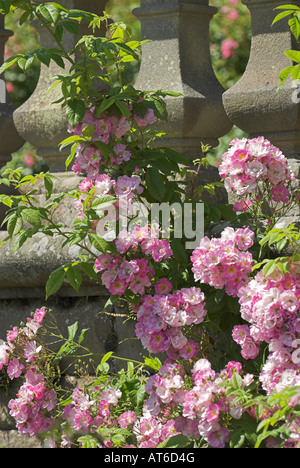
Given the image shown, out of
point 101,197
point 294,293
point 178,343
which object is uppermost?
point 101,197

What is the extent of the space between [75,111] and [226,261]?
0.72 meters

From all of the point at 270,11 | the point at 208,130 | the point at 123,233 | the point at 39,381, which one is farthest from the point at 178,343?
the point at 270,11

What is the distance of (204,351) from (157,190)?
0.54 meters

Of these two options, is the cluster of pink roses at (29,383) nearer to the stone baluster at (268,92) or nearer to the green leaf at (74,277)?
the green leaf at (74,277)

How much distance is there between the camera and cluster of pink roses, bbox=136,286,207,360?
2.80 metres

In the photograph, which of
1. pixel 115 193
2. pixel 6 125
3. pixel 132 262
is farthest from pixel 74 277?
pixel 6 125

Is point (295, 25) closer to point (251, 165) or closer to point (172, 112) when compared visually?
point (251, 165)

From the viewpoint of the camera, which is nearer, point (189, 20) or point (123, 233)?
point (123, 233)

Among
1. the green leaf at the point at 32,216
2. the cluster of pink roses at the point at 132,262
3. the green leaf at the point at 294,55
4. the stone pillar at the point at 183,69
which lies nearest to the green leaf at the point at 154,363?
the cluster of pink roses at the point at 132,262

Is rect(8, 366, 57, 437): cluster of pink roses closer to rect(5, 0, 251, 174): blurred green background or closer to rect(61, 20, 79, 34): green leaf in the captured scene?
rect(61, 20, 79, 34): green leaf

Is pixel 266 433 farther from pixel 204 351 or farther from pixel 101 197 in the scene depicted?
pixel 101 197

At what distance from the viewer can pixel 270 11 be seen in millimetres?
3213

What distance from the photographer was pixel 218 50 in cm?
745

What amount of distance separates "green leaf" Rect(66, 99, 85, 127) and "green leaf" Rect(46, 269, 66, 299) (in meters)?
0.49
